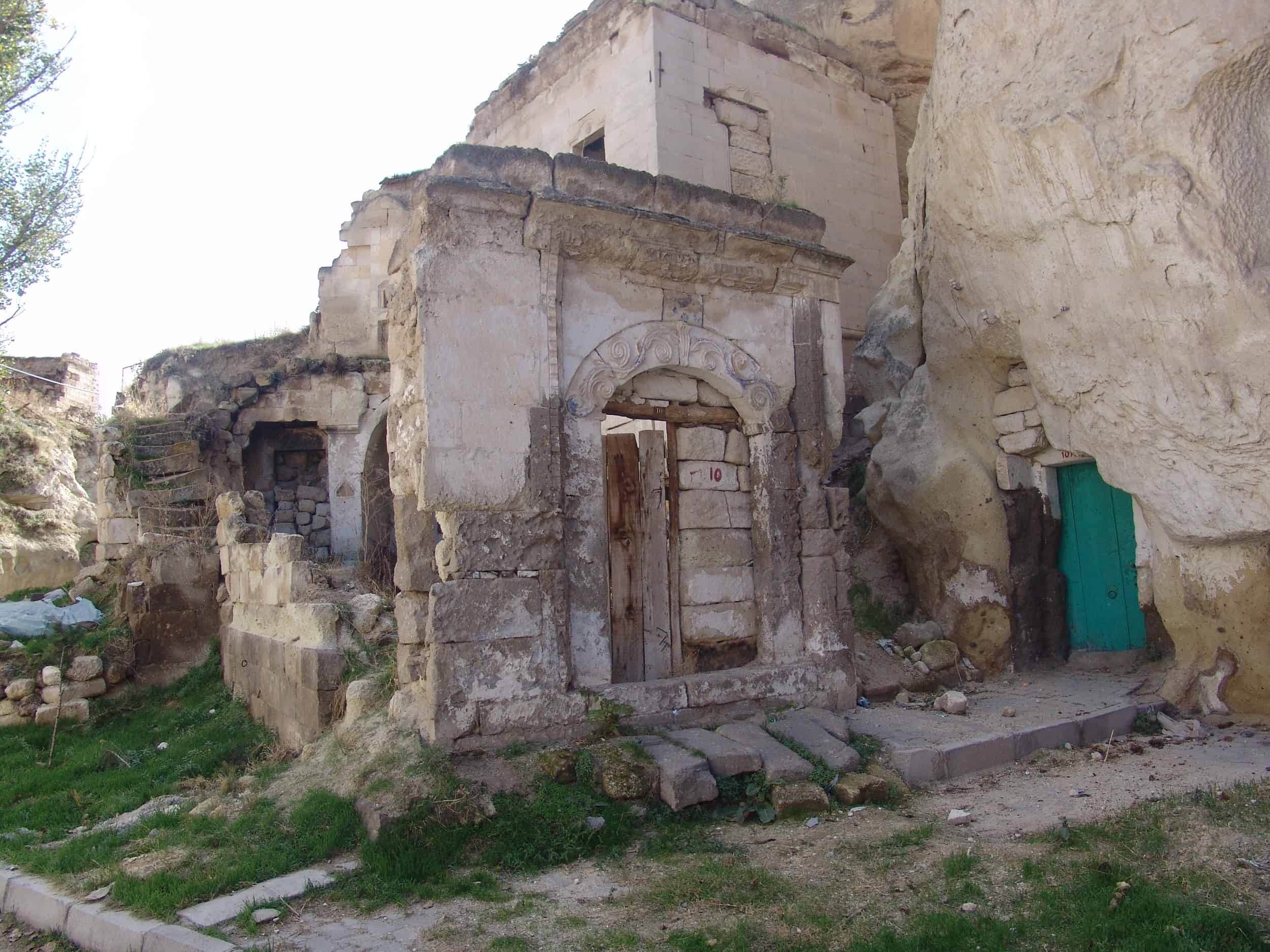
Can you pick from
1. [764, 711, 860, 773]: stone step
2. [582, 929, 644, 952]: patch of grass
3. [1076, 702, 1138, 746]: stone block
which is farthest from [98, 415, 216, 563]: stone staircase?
[1076, 702, 1138, 746]: stone block

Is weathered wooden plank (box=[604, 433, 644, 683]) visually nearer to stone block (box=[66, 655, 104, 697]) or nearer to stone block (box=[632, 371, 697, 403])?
stone block (box=[632, 371, 697, 403])

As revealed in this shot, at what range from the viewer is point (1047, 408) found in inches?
304

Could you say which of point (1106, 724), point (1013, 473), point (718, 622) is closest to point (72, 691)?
point (718, 622)

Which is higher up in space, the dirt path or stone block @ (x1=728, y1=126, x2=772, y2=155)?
stone block @ (x1=728, y1=126, x2=772, y2=155)

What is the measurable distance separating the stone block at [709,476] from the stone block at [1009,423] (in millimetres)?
3279

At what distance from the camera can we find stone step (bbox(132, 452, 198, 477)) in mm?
10059

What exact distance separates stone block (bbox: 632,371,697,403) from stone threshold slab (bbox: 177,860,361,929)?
11.6 feet

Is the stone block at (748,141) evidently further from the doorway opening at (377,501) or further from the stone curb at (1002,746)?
the stone curb at (1002,746)

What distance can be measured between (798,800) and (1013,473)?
185 inches

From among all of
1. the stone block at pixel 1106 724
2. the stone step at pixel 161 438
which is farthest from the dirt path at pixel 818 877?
the stone step at pixel 161 438

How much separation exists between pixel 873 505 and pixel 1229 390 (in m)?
3.61

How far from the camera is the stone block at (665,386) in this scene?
636cm

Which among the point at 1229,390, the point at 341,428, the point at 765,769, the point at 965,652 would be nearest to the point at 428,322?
the point at 765,769

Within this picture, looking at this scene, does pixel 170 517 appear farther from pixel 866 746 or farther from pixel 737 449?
pixel 866 746
